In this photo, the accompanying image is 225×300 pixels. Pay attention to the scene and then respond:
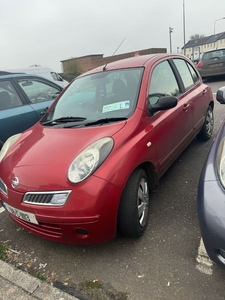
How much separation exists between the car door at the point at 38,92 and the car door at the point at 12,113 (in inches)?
4.8

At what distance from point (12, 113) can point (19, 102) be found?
0.30 meters

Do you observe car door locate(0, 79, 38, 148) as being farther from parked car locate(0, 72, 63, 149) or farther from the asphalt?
the asphalt

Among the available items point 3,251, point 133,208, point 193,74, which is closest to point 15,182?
point 3,251

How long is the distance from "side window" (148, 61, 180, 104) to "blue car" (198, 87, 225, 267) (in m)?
1.18

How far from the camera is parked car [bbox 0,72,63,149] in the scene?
3.92 meters

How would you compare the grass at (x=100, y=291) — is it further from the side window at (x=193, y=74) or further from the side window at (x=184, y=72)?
the side window at (x=193, y=74)

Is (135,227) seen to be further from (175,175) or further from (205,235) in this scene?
(175,175)

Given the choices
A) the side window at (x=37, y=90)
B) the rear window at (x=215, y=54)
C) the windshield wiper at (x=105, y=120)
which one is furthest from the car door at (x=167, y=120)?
the rear window at (x=215, y=54)

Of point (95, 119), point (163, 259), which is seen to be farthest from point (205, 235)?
point (95, 119)

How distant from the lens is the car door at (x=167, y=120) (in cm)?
267

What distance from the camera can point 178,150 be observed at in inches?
125

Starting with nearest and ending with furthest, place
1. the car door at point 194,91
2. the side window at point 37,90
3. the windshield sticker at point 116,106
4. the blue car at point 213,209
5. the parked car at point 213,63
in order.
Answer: the blue car at point 213,209 < the windshield sticker at point 116,106 < the car door at point 194,91 < the side window at point 37,90 < the parked car at point 213,63

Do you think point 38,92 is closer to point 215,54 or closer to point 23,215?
point 23,215

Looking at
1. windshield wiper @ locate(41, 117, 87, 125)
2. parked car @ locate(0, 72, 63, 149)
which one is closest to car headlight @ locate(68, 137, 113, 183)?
windshield wiper @ locate(41, 117, 87, 125)
